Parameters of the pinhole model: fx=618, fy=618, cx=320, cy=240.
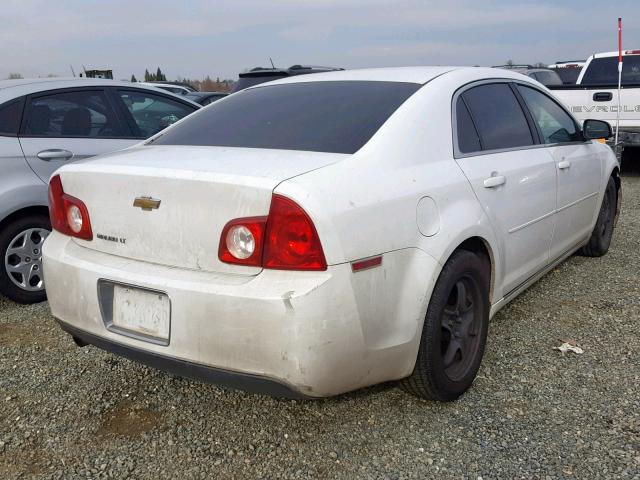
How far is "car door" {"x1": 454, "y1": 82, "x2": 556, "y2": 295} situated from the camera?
2973 mm

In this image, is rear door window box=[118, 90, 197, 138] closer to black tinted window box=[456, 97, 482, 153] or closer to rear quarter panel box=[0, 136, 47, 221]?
rear quarter panel box=[0, 136, 47, 221]

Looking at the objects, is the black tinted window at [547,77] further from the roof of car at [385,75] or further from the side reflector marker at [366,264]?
the side reflector marker at [366,264]

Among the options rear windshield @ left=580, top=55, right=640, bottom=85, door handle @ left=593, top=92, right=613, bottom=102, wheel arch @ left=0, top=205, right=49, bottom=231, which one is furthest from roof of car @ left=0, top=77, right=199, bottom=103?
rear windshield @ left=580, top=55, right=640, bottom=85

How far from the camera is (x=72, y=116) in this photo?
179 inches

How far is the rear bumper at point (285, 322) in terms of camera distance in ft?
6.92

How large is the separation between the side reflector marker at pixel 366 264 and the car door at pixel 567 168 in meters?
1.98

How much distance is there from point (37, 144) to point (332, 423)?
293cm

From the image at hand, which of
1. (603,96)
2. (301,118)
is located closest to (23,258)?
(301,118)

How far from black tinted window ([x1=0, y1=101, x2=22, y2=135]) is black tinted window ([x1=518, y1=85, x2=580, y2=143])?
333 centimetres

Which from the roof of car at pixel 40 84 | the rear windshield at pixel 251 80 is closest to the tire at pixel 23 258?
the roof of car at pixel 40 84

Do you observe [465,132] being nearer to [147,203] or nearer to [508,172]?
[508,172]

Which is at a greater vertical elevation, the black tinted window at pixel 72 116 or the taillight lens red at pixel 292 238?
the black tinted window at pixel 72 116

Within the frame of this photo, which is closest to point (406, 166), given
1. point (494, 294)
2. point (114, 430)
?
point (494, 294)

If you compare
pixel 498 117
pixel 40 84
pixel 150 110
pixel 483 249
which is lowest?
pixel 483 249
